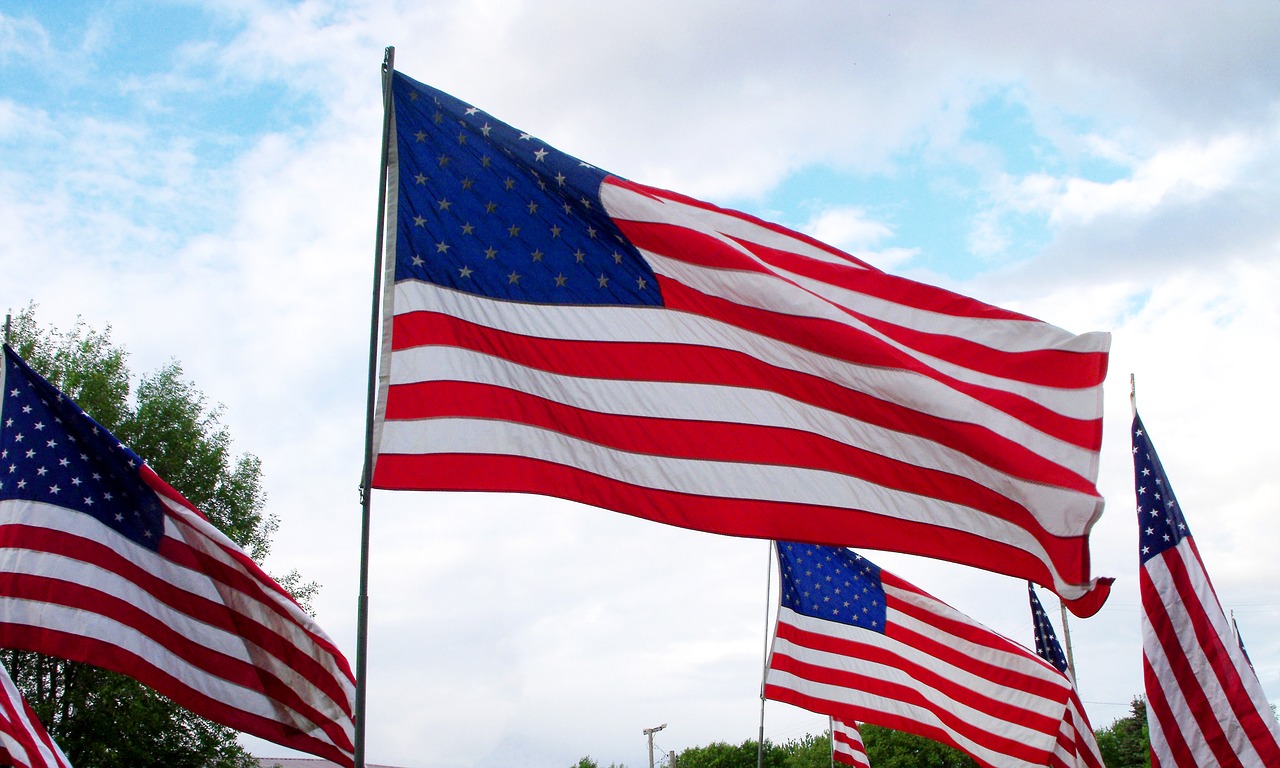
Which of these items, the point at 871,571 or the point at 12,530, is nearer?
the point at 12,530

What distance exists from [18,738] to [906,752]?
233ft

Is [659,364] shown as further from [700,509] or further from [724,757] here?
[724,757]

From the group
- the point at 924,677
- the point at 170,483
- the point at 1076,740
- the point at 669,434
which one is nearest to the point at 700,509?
the point at 669,434

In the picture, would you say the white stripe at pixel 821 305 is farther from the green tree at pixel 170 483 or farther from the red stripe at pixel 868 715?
the green tree at pixel 170 483

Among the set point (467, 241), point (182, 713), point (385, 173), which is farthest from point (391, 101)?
point (182, 713)

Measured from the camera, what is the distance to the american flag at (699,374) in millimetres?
7445

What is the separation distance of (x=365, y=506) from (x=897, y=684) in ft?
33.2

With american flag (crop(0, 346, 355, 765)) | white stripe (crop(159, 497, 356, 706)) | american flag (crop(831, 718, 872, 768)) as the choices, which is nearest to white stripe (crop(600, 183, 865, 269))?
american flag (crop(0, 346, 355, 765))

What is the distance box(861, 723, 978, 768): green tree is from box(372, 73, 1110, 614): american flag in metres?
70.2

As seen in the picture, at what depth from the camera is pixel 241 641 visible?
33.5 ft

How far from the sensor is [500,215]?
8.33 m

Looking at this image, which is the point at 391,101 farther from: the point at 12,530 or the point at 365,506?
the point at 12,530

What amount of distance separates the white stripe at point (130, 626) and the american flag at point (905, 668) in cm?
776

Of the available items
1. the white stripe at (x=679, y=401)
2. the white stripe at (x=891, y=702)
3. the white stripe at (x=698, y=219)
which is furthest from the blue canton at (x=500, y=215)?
the white stripe at (x=891, y=702)
